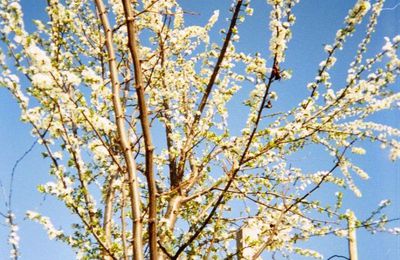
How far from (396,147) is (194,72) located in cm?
476

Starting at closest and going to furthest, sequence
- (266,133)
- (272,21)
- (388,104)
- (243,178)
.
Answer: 1. (272,21)
2. (388,104)
3. (266,133)
4. (243,178)

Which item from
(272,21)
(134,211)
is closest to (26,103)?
(134,211)

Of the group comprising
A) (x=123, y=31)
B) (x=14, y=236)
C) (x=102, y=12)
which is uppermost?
(x=123, y=31)

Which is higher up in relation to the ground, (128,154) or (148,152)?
(128,154)

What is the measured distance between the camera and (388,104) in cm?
376

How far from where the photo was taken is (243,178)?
195 inches

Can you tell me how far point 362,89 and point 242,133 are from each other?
4.35 feet

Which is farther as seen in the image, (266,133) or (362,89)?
(266,133)

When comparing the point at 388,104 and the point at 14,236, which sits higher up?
the point at 388,104

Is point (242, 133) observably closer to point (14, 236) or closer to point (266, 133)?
point (266, 133)

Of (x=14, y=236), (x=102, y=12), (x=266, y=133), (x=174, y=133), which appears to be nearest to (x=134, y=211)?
(x=14, y=236)

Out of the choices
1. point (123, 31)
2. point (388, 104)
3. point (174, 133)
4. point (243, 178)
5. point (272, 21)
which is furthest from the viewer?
point (123, 31)

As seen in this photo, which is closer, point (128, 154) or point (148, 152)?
point (148, 152)

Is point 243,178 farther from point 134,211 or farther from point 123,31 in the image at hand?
point 123,31
